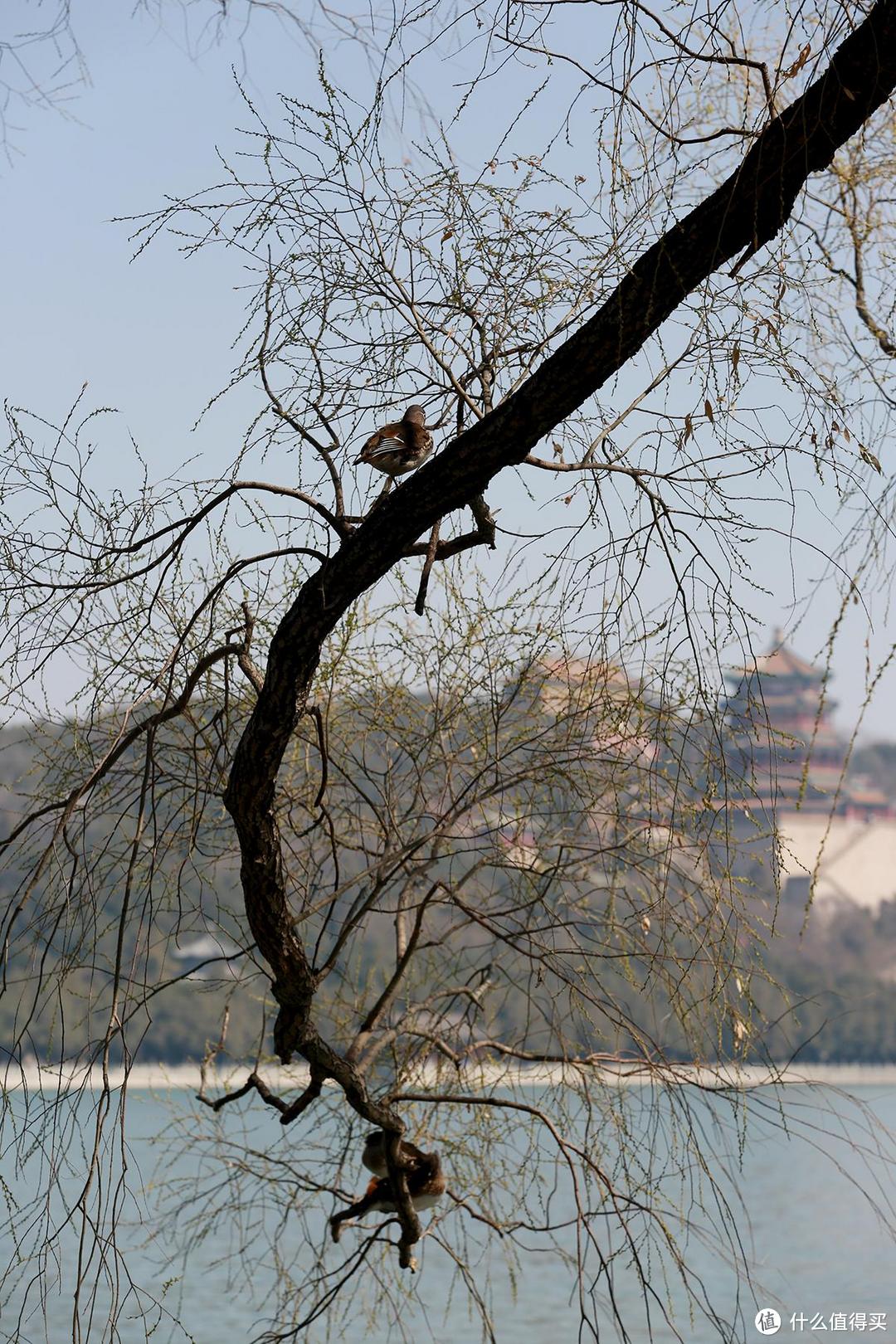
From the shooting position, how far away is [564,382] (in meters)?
1.58

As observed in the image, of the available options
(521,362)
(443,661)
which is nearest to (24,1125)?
(521,362)

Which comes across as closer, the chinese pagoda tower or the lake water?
the chinese pagoda tower

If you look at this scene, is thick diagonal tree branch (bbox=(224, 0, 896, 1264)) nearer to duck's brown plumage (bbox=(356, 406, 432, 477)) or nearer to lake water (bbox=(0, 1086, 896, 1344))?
duck's brown plumage (bbox=(356, 406, 432, 477))

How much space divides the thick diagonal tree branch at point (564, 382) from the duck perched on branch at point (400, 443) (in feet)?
0.61

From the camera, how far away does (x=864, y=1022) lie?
18.7 m

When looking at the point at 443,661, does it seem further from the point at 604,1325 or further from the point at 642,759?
the point at 604,1325

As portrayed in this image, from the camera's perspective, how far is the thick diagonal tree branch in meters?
1.46

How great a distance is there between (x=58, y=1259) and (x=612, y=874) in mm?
1276

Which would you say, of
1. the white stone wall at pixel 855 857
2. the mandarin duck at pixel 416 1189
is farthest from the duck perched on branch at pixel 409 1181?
the white stone wall at pixel 855 857

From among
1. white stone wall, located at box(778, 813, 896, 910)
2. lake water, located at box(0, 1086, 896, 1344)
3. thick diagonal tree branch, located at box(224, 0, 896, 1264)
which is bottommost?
lake water, located at box(0, 1086, 896, 1344)

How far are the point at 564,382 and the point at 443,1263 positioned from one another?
8067 mm

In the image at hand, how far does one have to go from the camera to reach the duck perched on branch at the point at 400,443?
1938 mm

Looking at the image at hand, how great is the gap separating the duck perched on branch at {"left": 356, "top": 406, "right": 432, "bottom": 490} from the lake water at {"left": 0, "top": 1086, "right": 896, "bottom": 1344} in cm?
91

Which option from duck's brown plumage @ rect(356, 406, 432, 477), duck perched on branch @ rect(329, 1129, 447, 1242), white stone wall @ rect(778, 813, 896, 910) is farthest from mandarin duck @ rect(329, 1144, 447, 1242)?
white stone wall @ rect(778, 813, 896, 910)
